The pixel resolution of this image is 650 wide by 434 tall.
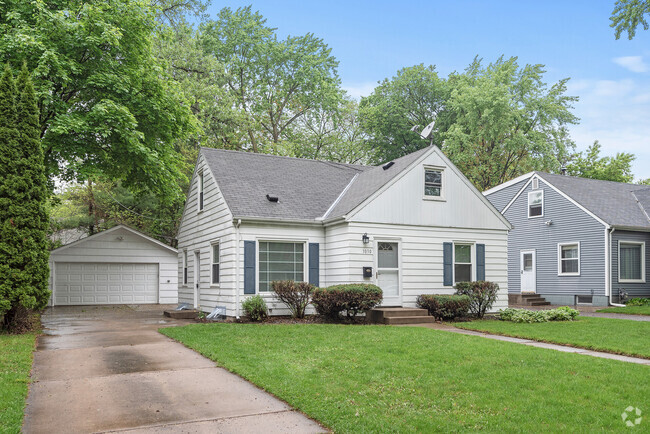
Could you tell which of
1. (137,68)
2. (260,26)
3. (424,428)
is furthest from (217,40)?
Answer: (424,428)

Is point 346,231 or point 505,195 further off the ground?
point 505,195

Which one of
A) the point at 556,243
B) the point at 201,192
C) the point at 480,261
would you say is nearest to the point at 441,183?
the point at 480,261

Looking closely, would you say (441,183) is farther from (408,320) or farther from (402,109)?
(402,109)

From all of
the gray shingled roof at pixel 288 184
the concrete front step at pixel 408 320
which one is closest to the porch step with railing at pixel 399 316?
the concrete front step at pixel 408 320

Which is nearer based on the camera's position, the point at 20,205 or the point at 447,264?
the point at 20,205

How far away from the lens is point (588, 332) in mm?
11219

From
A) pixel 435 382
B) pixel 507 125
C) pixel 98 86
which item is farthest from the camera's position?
pixel 507 125

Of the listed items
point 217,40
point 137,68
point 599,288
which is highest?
point 217,40

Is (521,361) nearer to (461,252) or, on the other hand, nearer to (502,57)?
(461,252)

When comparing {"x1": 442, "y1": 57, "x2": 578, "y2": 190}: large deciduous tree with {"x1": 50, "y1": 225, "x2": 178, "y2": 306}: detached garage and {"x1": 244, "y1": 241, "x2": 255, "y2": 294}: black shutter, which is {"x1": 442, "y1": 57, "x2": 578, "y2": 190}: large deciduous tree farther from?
{"x1": 244, "y1": 241, "x2": 255, "y2": 294}: black shutter

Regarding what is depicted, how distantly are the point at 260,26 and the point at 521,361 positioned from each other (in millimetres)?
30921

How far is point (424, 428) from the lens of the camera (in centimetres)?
482

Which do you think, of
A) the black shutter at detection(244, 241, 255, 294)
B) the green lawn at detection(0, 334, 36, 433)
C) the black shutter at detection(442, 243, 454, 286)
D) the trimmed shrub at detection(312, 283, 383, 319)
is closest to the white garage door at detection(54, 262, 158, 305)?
the black shutter at detection(244, 241, 255, 294)

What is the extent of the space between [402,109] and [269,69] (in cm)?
980
